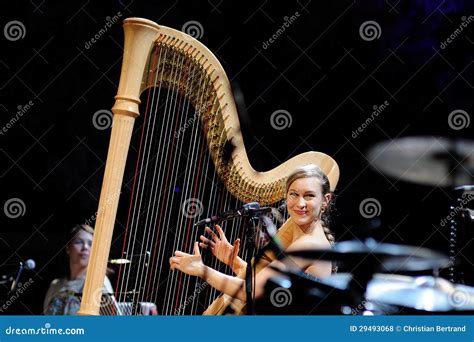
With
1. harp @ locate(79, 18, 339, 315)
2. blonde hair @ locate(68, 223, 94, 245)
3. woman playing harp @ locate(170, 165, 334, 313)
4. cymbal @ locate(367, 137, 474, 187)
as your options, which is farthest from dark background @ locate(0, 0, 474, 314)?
harp @ locate(79, 18, 339, 315)

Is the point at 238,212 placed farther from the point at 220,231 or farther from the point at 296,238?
the point at 296,238

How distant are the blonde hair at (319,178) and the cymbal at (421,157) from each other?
1.17m

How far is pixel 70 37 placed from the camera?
4.48 metres

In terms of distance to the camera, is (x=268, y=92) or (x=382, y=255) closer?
(x=382, y=255)

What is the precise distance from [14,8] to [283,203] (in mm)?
2138

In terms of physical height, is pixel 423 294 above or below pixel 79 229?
below

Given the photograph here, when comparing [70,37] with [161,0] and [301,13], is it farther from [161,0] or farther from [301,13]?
[301,13]

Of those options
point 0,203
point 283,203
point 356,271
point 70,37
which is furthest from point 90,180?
point 356,271

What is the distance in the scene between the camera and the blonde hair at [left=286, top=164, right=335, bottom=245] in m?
3.29

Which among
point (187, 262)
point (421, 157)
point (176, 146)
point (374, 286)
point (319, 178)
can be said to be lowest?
point (187, 262)

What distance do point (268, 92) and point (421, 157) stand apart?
1.02 metres

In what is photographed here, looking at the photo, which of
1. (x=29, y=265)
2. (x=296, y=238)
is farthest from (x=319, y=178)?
(x=29, y=265)

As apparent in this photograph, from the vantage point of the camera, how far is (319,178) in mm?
3363

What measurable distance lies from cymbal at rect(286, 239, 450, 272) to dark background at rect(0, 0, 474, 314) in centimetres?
19
